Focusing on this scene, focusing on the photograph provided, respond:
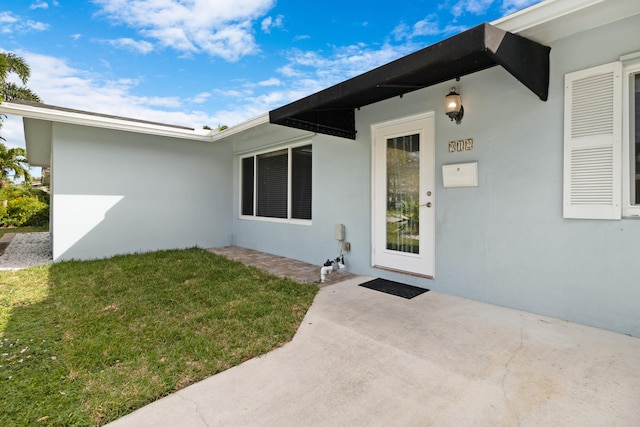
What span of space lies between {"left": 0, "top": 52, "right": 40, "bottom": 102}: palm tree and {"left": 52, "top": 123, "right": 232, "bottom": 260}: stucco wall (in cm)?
372

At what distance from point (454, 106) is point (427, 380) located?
114 inches

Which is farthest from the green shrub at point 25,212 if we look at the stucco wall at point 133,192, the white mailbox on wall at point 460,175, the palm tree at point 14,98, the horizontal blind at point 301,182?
the white mailbox on wall at point 460,175

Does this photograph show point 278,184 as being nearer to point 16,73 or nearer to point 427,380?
point 427,380

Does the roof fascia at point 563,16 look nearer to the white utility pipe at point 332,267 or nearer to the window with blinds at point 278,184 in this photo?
the white utility pipe at point 332,267

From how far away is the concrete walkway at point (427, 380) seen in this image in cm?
168

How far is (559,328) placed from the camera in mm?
2773

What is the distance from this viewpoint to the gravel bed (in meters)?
5.66

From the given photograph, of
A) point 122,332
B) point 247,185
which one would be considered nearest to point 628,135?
point 122,332

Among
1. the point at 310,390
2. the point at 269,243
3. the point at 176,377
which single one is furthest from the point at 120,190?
the point at 310,390

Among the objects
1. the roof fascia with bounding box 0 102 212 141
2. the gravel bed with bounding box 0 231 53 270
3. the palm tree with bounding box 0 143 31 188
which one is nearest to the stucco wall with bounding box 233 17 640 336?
the roof fascia with bounding box 0 102 212 141

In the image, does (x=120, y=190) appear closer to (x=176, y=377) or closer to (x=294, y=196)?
(x=294, y=196)

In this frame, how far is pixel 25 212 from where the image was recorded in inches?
499

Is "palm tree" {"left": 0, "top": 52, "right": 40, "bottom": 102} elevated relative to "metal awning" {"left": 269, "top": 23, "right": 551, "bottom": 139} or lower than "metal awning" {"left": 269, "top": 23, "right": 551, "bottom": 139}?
elevated

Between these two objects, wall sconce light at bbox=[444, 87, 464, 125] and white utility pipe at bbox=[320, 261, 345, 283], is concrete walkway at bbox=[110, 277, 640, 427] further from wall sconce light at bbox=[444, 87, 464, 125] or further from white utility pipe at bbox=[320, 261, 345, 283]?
wall sconce light at bbox=[444, 87, 464, 125]
